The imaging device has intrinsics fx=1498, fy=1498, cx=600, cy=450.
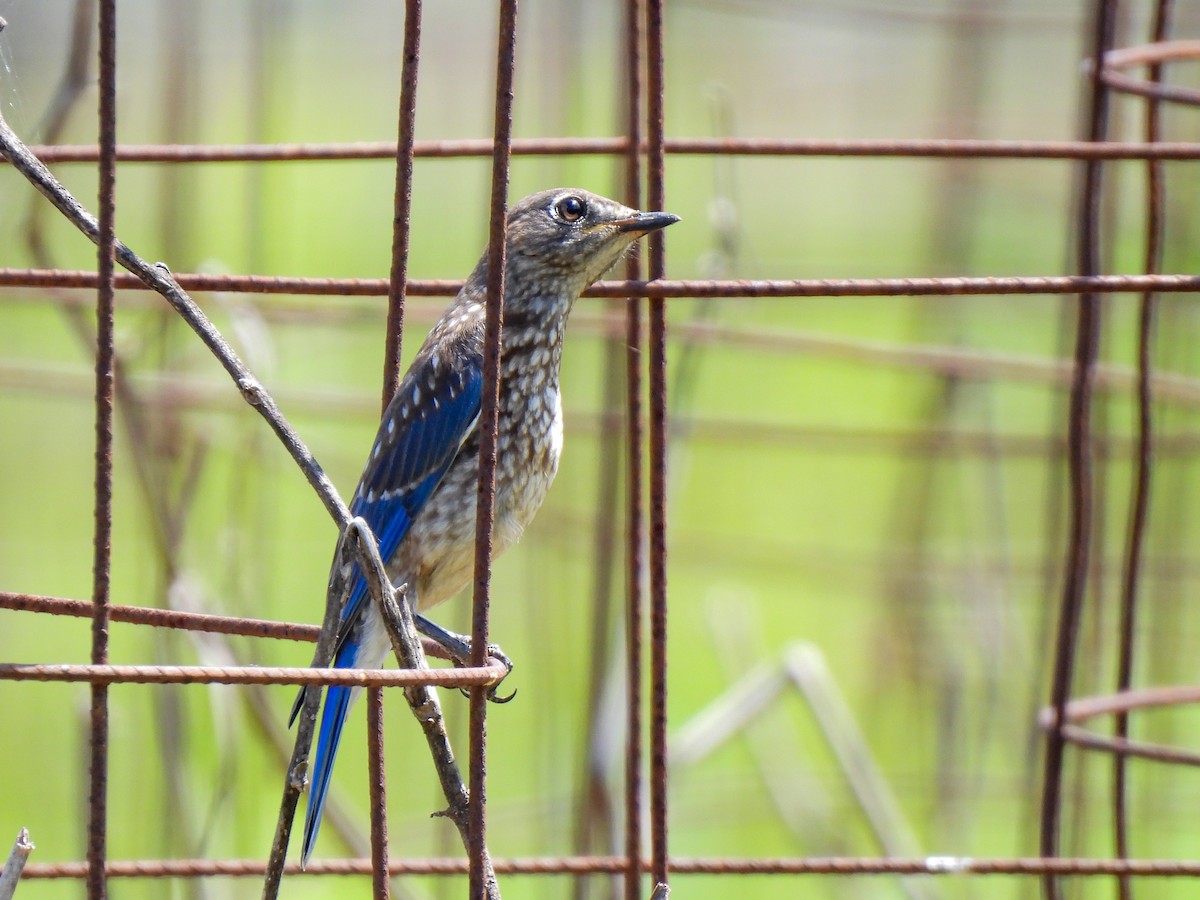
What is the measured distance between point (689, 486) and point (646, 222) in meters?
8.39

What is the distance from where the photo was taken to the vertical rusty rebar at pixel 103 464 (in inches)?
48.7

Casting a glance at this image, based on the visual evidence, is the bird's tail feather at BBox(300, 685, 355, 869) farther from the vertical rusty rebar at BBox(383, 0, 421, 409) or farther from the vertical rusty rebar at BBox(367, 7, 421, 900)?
the vertical rusty rebar at BBox(383, 0, 421, 409)

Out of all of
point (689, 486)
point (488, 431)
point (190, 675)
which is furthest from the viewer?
point (689, 486)

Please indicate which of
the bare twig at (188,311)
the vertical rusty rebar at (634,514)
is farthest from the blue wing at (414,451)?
the bare twig at (188,311)

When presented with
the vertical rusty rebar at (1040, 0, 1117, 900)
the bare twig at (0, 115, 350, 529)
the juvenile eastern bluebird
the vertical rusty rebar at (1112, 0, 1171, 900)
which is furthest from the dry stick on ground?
the vertical rusty rebar at (1112, 0, 1171, 900)

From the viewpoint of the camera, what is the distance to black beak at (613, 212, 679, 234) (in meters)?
2.02

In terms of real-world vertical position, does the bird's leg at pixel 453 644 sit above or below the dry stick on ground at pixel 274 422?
below

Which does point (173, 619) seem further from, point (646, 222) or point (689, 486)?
point (689, 486)

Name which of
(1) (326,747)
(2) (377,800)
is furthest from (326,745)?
(2) (377,800)

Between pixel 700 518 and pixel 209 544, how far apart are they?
4.81 meters

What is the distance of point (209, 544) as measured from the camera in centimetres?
608

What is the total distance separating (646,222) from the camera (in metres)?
2.12

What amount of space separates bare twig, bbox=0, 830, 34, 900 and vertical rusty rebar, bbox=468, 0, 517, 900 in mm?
379

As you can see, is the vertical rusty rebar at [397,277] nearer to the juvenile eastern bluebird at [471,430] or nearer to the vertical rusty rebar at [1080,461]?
the juvenile eastern bluebird at [471,430]
